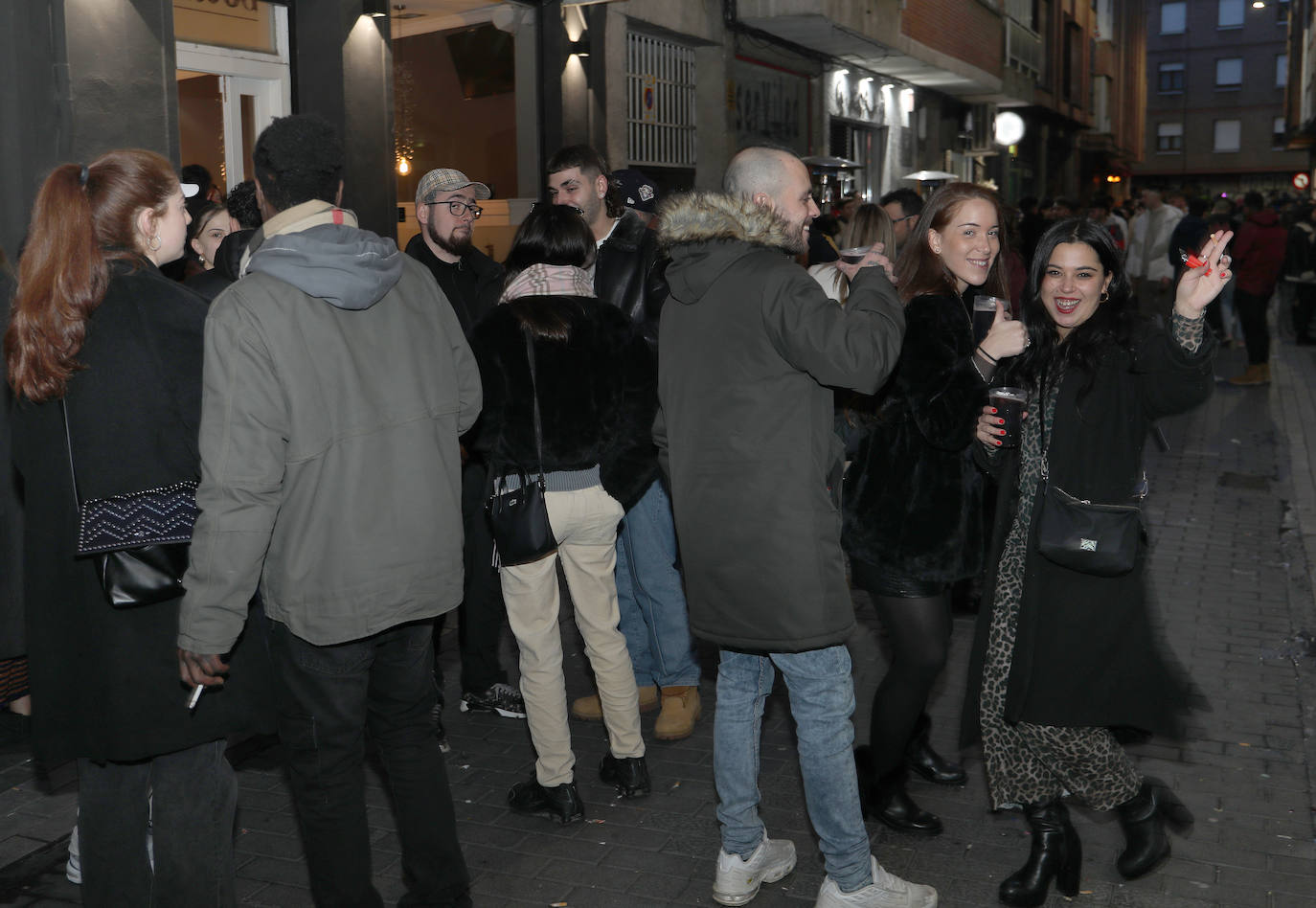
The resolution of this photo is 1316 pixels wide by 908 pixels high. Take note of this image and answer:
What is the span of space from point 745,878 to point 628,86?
1231 cm

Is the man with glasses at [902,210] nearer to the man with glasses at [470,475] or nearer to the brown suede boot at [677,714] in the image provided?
the man with glasses at [470,475]

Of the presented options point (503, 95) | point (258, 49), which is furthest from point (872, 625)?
point (503, 95)

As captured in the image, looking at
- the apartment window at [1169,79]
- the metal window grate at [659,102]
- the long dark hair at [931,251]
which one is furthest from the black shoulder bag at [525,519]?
the apartment window at [1169,79]

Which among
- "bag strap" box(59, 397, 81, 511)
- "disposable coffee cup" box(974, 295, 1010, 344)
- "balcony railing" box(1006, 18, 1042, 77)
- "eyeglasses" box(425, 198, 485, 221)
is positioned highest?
"balcony railing" box(1006, 18, 1042, 77)

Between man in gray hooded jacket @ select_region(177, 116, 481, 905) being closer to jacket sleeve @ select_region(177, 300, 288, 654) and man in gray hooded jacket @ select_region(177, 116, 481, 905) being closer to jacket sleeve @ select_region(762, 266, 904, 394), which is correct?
jacket sleeve @ select_region(177, 300, 288, 654)

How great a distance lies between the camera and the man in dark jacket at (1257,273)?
15.7 meters

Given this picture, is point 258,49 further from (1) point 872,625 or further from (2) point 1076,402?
(2) point 1076,402

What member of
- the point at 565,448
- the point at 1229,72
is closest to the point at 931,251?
the point at 565,448

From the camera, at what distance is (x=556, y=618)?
14.6 feet

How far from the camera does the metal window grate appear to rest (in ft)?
48.8

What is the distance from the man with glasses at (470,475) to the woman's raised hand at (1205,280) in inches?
112

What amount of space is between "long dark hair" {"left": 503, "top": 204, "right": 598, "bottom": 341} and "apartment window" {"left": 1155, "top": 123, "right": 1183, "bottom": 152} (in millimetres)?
77485

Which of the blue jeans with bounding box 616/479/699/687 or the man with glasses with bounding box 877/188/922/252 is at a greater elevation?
the man with glasses with bounding box 877/188/922/252

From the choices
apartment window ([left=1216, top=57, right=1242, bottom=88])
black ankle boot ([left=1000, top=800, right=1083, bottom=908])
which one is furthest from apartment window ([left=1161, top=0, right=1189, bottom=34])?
black ankle boot ([left=1000, top=800, right=1083, bottom=908])
